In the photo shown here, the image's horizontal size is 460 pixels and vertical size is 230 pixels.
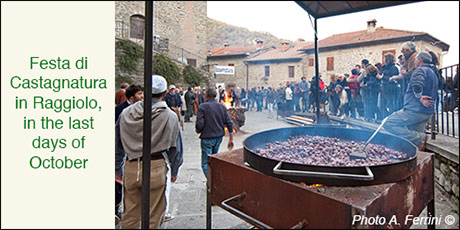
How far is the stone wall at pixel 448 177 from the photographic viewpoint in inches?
111

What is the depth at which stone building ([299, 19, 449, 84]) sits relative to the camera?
4445 millimetres

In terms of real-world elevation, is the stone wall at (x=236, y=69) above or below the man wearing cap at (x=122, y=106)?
above

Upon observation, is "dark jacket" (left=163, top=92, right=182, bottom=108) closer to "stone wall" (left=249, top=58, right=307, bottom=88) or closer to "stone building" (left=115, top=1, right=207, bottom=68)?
"stone wall" (left=249, top=58, right=307, bottom=88)

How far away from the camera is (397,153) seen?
5.86ft

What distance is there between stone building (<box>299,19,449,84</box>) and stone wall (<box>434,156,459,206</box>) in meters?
1.69

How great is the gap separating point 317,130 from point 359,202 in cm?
143

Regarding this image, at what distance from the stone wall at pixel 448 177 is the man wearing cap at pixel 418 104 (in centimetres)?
33

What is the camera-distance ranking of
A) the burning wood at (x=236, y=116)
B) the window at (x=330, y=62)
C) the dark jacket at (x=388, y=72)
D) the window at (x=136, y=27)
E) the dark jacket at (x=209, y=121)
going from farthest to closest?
the window at (x=136, y=27) → the burning wood at (x=236, y=116) → the window at (x=330, y=62) → the dark jacket at (x=388, y=72) → the dark jacket at (x=209, y=121)

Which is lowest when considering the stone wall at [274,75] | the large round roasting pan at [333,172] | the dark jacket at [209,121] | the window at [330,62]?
the large round roasting pan at [333,172]

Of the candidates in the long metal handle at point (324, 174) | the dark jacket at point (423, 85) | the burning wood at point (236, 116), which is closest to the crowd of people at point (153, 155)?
the long metal handle at point (324, 174)

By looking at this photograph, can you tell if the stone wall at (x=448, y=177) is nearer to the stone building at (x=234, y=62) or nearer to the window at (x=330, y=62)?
the window at (x=330, y=62)

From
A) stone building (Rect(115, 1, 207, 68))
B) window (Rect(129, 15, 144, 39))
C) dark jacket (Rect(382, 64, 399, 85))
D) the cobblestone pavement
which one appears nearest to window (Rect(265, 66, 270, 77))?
stone building (Rect(115, 1, 207, 68))

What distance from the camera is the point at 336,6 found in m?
3.26

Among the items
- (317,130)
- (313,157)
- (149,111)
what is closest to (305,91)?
(317,130)
